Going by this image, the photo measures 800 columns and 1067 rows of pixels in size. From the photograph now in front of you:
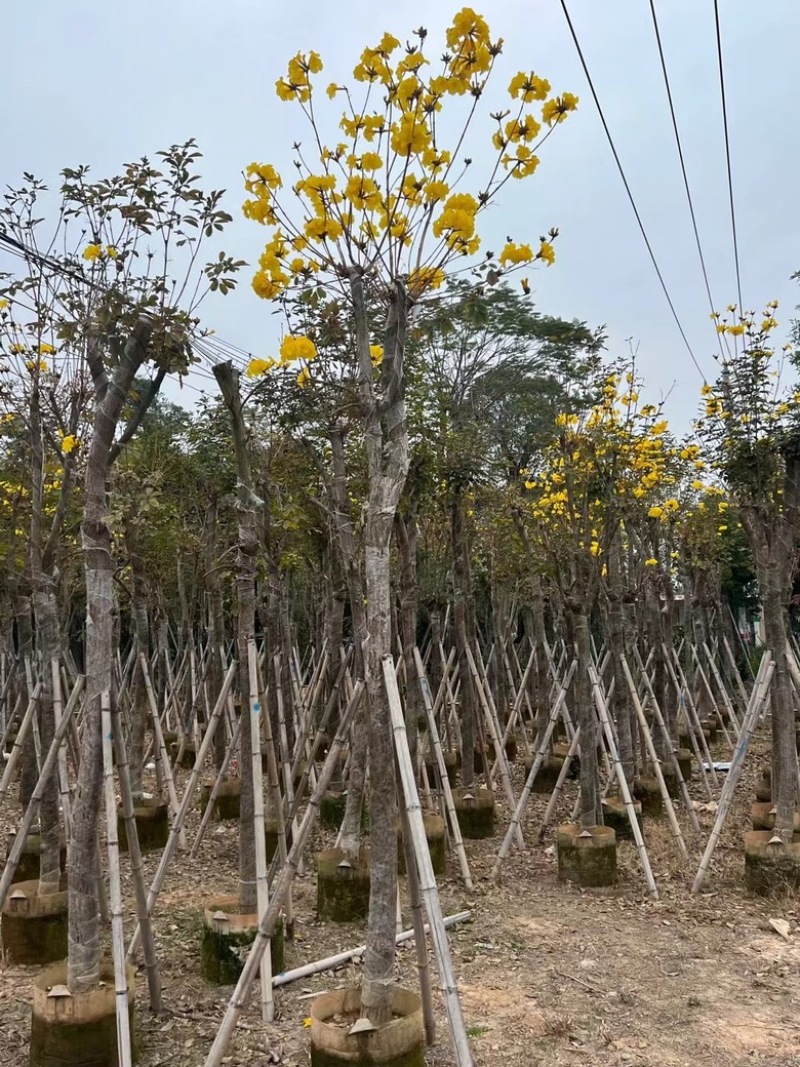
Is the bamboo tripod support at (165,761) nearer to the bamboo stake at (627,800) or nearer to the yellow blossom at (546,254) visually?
the bamboo stake at (627,800)

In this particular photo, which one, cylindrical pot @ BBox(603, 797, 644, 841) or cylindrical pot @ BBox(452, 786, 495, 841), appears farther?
cylindrical pot @ BBox(452, 786, 495, 841)

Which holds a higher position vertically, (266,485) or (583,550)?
(266,485)

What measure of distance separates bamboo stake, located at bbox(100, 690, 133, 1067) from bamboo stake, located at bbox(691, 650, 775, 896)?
15.2ft

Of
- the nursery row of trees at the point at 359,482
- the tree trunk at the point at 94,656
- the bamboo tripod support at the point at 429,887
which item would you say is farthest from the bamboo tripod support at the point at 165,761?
the bamboo tripod support at the point at 429,887

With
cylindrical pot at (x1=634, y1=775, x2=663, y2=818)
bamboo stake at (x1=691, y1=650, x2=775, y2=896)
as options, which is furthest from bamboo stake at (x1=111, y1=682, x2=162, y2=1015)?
cylindrical pot at (x1=634, y1=775, x2=663, y2=818)

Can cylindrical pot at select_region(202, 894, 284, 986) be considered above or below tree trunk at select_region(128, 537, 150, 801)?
below

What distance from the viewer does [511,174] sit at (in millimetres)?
4266

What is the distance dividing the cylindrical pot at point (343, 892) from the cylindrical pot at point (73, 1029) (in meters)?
2.36

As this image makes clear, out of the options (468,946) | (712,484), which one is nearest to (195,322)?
(468,946)

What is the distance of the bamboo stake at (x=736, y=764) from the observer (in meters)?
6.80

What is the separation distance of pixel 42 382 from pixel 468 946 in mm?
5333

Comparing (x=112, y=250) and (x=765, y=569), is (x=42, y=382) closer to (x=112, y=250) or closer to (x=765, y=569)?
(x=112, y=250)

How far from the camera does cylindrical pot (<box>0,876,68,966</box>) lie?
560 centimetres

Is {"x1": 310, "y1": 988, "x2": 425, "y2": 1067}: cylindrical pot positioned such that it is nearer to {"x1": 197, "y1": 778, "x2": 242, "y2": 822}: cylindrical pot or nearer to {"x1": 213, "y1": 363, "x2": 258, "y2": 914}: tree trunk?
{"x1": 213, "y1": 363, "x2": 258, "y2": 914}: tree trunk
